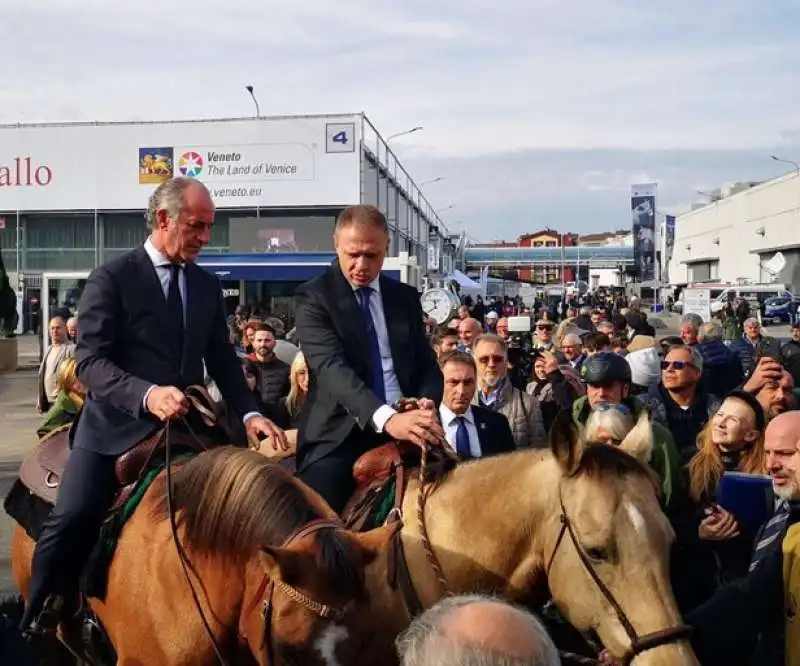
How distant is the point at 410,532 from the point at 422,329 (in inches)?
42.8

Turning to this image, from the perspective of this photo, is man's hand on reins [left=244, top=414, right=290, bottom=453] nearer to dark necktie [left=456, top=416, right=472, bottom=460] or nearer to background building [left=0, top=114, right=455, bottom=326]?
dark necktie [left=456, top=416, right=472, bottom=460]

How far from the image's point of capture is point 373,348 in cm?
410

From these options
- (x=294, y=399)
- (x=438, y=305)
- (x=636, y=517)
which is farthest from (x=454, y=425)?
(x=438, y=305)

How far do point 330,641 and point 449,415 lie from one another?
2.21m

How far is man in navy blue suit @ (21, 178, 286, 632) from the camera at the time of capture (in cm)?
405

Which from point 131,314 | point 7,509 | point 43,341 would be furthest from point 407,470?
point 43,341

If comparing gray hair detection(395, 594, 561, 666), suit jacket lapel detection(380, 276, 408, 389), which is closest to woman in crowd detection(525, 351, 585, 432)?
suit jacket lapel detection(380, 276, 408, 389)

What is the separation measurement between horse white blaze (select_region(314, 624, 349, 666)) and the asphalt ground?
530 centimetres

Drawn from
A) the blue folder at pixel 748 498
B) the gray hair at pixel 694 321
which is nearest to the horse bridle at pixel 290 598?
the blue folder at pixel 748 498

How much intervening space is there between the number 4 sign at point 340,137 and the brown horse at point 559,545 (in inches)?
1652

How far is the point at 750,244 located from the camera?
63.0 meters

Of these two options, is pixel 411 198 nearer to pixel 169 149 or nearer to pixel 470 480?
pixel 169 149

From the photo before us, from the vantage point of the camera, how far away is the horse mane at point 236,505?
131 inches

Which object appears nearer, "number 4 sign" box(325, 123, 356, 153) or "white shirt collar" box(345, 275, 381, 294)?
"white shirt collar" box(345, 275, 381, 294)
